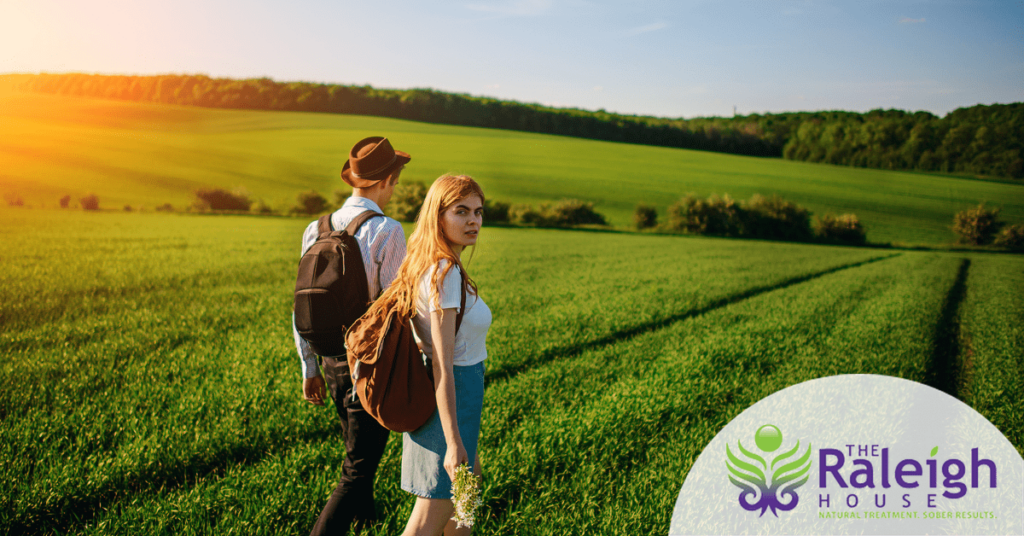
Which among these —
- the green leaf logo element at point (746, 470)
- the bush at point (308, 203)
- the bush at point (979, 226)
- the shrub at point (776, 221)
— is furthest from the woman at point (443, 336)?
the bush at point (979, 226)

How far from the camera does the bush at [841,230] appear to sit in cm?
4147

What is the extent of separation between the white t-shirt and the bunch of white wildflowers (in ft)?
1.62

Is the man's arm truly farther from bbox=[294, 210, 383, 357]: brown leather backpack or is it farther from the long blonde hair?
the long blonde hair

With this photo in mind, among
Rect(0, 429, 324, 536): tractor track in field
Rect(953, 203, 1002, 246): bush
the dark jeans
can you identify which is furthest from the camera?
Rect(953, 203, 1002, 246): bush

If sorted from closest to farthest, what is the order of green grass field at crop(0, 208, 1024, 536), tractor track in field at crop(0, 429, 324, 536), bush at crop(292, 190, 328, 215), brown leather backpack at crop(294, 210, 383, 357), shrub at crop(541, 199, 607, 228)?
brown leather backpack at crop(294, 210, 383, 357)
tractor track in field at crop(0, 429, 324, 536)
green grass field at crop(0, 208, 1024, 536)
bush at crop(292, 190, 328, 215)
shrub at crop(541, 199, 607, 228)

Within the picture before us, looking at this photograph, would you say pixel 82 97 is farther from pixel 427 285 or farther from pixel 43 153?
pixel 427 285

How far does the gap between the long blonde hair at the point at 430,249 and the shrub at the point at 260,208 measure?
42.0 metres

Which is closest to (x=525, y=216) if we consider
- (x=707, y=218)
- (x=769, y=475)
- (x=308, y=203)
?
(x=707, y=218)

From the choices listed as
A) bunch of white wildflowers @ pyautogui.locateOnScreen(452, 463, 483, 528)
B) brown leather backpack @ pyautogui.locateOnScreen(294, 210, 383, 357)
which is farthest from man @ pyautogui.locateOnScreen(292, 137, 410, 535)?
bunch of white wildflowers @ pyautogui.locateOnScreen(452, 463, 483, 528)

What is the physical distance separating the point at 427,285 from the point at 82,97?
128 m

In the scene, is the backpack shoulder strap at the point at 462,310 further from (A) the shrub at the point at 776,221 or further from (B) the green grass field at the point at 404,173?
(A) the shrub at the point at 776,221

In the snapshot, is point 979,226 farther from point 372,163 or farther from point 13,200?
point 13,200

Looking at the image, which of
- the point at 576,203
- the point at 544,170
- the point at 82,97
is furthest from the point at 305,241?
the point at 82,97

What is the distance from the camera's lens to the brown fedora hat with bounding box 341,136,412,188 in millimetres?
3008
